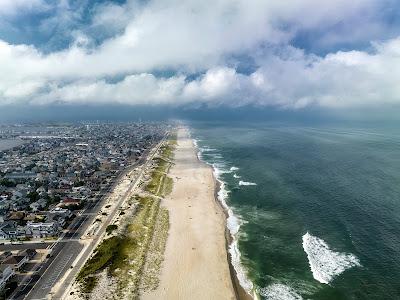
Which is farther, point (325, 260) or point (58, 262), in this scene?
point (58, 262)

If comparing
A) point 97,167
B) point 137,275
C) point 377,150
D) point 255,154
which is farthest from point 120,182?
point 377,150

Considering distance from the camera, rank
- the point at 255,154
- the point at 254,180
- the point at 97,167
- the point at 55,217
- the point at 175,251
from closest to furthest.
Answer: the point at 175,251, the point at 55,217, the point at 254,180, the point at 97,167, the point at 255,154

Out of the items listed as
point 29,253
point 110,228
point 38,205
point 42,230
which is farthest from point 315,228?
point 38,205

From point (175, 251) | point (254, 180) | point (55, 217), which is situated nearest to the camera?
point (175, 251)

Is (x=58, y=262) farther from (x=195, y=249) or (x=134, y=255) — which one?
(x=195, y=249)

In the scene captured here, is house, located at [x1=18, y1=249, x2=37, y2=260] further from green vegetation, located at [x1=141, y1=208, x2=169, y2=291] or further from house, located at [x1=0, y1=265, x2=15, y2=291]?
green vegetation, located at [x1=141, y1=208, x2=169, y2=291]

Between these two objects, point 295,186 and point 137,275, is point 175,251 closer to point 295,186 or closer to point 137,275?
point 137,275

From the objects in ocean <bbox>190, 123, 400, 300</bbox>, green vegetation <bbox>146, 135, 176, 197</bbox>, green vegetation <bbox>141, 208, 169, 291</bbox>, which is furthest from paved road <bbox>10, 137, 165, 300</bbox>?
ocean <bbox>190, 123, 400, 300</bbox>

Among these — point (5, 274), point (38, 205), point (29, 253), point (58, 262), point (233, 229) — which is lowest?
point (58, 262)
